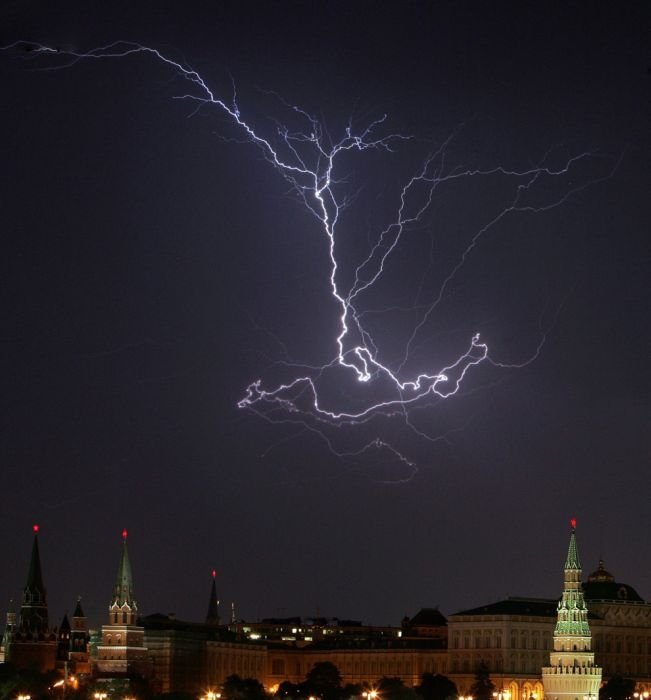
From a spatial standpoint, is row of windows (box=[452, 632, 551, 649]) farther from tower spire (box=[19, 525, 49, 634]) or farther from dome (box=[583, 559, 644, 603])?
tower spire (box=[19, 525, 49, 634])

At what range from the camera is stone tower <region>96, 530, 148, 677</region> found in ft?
541

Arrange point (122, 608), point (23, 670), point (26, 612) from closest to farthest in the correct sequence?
1. point (23, 670)
2. point (122, 608)
3. point (26, 612)

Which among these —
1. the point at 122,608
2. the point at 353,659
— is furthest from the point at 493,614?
the point at 122,608

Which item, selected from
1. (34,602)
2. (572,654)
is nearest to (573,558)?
(572,654)

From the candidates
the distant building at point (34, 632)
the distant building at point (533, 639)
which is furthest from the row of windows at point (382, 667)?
the distant building at point (34, 632)

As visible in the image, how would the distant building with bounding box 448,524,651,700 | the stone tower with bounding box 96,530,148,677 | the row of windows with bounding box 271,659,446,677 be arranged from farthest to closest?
1. the row of windows with bounding box 271,659,446,677
2. the distant building with bounding box 448,524,651,700
3. the stone tower with bounding box 96,530,148,677

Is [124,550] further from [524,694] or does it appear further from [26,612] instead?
[524,694]

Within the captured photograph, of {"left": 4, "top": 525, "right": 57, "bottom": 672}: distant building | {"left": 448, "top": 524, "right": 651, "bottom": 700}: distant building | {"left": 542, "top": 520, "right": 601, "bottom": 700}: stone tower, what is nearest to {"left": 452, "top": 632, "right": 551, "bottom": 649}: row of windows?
{"left": 448, "top": 524, "right": 651, "bottom": 700}: distant building

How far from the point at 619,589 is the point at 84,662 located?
5107cm

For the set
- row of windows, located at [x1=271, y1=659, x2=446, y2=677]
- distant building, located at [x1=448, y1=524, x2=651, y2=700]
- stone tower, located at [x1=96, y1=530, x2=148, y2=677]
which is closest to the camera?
stone tower, located at [x1=96, y1=530, x2=148, y2=677]

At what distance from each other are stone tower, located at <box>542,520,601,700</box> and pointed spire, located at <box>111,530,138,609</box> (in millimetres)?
38093

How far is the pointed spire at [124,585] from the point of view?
169 meters

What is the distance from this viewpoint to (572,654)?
489 ft

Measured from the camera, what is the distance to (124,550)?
16900cm
